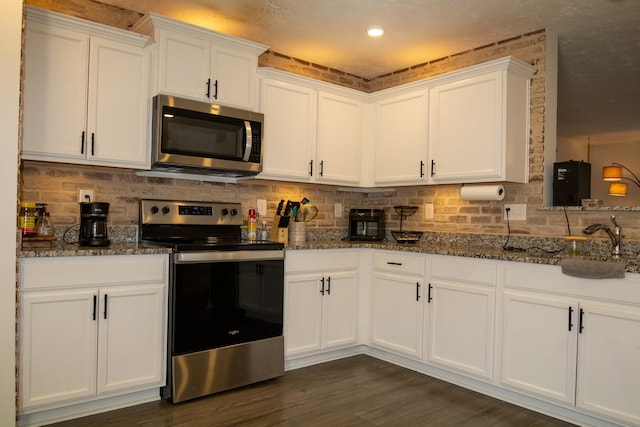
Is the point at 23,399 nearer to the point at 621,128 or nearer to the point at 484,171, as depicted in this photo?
the point at 484,171

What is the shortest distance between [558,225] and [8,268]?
126 inches

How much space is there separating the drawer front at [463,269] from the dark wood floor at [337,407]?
71cm

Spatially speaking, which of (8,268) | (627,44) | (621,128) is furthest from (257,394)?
(621,128)

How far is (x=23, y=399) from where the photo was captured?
234cm

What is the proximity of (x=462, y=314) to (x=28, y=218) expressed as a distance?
8.61 feet

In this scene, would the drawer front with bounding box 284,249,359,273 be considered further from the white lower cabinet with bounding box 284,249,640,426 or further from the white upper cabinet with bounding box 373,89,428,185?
the white upper cabinet with bounding box 373,89,428,185

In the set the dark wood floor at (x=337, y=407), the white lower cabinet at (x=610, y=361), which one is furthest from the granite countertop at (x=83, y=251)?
the white lower cabinet at (x=610, y=361)

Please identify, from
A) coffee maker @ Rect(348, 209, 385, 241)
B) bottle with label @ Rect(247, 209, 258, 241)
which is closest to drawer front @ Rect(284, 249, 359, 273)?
bottle with label @ Rect(247, 209, 258, 241)

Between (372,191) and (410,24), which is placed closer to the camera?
(410,24)

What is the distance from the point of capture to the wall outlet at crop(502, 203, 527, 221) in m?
3.40

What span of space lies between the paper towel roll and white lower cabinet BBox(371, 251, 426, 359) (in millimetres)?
585

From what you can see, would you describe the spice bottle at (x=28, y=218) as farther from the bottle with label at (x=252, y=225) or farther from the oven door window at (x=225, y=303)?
the bottle with label at (x=252, y=225)

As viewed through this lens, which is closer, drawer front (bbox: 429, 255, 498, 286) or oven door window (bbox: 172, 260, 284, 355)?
oven door window (bbox: 172, 260, 284, 355)

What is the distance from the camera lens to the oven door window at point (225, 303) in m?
2.77
